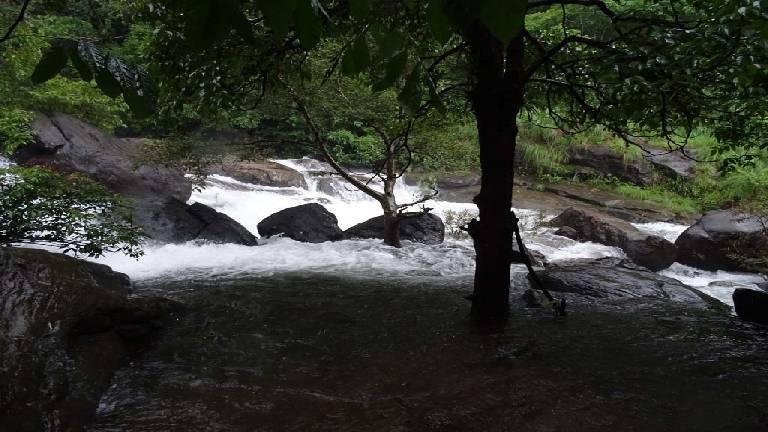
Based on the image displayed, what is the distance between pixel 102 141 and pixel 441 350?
11804 millimetres

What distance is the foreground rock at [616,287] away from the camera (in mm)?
6297

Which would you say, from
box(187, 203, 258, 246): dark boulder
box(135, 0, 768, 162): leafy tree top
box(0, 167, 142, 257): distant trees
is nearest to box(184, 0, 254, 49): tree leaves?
box(135, 0, 768, 162): leafy tree top

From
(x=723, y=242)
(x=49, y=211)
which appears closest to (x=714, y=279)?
(x=723, y=242)

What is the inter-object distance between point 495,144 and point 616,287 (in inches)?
137

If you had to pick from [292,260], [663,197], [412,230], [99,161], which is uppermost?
[99,161]

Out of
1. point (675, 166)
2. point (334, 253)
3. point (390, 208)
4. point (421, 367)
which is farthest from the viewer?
point (675, 166)

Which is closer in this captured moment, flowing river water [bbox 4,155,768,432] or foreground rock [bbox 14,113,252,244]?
flowing river water [bbox 4,155,768,432]

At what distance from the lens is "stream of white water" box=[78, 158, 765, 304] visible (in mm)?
8398

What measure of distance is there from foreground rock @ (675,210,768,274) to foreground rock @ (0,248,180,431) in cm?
1106

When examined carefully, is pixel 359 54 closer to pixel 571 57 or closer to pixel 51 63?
pixel 51 63

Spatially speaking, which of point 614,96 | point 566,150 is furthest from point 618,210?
point 614,96

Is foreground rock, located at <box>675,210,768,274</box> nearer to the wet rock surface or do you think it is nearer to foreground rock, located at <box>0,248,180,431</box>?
foreground rock, located at <box>0,248,180,431</box>

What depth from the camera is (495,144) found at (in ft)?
13.7

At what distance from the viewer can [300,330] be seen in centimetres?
474
